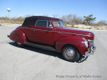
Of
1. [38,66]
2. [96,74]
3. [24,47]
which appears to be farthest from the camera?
[24,47]

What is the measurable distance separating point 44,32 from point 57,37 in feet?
3.04

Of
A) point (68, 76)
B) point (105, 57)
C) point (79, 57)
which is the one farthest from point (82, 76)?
point (105, 57)

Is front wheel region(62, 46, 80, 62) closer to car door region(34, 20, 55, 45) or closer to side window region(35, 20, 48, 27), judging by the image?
car door region(34, 20, 55, 45)

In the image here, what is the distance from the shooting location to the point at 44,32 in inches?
401

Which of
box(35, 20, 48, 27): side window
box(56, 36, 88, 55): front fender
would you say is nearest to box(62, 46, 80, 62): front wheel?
box(56, 36, 88, 55): front fender

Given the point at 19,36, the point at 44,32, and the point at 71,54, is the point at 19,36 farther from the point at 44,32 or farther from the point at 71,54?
the point at 71,54

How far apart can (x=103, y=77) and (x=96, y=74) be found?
0.38 metres

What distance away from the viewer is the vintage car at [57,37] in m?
8.84

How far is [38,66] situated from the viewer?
771 cm

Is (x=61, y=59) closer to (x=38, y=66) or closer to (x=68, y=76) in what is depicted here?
(x=38, y=66)

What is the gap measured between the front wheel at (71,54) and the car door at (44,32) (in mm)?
1028

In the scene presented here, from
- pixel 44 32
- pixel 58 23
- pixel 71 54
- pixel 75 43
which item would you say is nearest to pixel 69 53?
pixel 71 54

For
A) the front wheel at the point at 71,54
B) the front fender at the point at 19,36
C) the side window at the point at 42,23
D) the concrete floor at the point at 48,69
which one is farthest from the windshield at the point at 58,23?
the front fender at the point at 19,36

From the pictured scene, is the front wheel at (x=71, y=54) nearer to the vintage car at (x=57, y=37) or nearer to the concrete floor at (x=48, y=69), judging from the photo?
the vintage car at (x=57, y=37)
